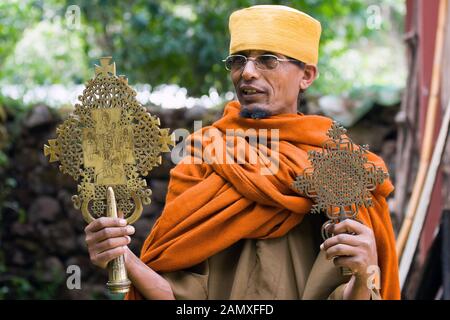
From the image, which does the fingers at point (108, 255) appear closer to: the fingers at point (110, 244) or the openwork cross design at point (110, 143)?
the fingers at point (110, 244)

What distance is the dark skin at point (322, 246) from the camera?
2660mm

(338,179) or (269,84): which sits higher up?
(269,84)

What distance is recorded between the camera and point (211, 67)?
295 inches

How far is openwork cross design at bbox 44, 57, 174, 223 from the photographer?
2.78 metres

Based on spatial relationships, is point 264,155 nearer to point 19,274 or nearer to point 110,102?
point 110,102

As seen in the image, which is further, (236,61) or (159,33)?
(159,33)

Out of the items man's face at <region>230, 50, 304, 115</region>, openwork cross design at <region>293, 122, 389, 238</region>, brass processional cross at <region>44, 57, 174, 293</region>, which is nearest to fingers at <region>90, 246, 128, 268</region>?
brass processional cross at <region>44, 57, 174, 293</region>

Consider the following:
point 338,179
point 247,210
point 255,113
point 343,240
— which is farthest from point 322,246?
point 255,113

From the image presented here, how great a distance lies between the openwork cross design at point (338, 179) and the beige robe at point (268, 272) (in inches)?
8.3

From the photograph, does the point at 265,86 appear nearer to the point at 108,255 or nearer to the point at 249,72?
the point at 249,72

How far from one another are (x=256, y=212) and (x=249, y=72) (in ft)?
Answer: 1.52

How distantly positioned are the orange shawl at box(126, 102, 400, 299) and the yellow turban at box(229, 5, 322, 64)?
0.81 feet

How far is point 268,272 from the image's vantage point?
9.66 ft
